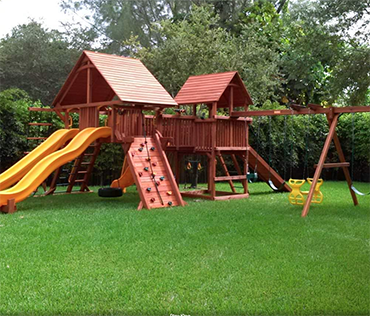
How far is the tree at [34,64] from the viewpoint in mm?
29891

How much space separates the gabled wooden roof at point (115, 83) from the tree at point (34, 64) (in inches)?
665

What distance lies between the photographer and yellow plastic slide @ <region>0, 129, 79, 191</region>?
11305 mm

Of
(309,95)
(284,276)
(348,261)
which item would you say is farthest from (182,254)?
(309,95)

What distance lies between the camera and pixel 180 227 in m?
8.49

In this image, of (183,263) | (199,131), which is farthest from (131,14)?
(183,263)

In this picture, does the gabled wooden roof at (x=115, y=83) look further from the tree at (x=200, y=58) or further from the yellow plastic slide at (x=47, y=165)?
the tree at (x=200, y=58)

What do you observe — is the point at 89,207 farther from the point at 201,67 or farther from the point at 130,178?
the point at 201,67

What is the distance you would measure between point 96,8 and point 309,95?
16.8m

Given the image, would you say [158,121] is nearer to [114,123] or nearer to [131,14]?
[114,123]

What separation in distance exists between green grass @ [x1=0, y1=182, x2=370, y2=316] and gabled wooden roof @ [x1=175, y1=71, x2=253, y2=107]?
4.58m

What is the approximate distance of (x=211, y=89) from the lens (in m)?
14.1

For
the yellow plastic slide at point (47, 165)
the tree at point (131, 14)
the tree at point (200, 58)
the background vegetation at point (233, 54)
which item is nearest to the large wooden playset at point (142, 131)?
the yellow plastic slide at point (47, 165)

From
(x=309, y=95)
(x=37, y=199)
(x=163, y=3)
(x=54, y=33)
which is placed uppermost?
(x=163, y=3)

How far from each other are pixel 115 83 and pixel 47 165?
2.75 metres
